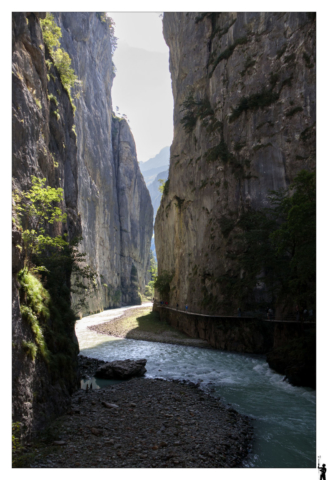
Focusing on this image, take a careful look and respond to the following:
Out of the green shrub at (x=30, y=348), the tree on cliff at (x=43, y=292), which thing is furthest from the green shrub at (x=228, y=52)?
the green shrub at (x=30, y=348)

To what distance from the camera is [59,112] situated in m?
22.3

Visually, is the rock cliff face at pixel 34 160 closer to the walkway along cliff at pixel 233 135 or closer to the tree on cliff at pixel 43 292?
the tree on cliff at pixel 43 292

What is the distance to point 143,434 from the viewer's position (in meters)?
8.50

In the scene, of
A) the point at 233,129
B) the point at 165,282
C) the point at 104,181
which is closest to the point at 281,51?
the point at 233,129

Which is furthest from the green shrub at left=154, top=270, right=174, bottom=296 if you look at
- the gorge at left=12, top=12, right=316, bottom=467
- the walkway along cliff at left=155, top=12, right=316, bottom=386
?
the walkway along cliff at left=155, top=12, right=316, bottom=386

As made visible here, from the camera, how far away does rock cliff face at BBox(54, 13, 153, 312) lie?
53562 mm

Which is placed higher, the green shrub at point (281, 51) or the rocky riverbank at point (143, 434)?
the green shrub at point (281, 51)

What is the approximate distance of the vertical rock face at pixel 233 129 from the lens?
80.7ft

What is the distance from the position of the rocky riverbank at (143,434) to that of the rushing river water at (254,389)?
2.24 ft

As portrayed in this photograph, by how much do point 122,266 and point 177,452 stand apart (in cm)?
7477

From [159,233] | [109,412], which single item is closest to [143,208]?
[159,233]

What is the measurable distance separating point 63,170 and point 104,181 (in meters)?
45.8

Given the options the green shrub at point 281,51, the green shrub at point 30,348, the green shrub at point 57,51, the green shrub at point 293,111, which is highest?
the green shrub at point 281,51

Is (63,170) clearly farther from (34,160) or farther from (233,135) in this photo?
(233,135)
